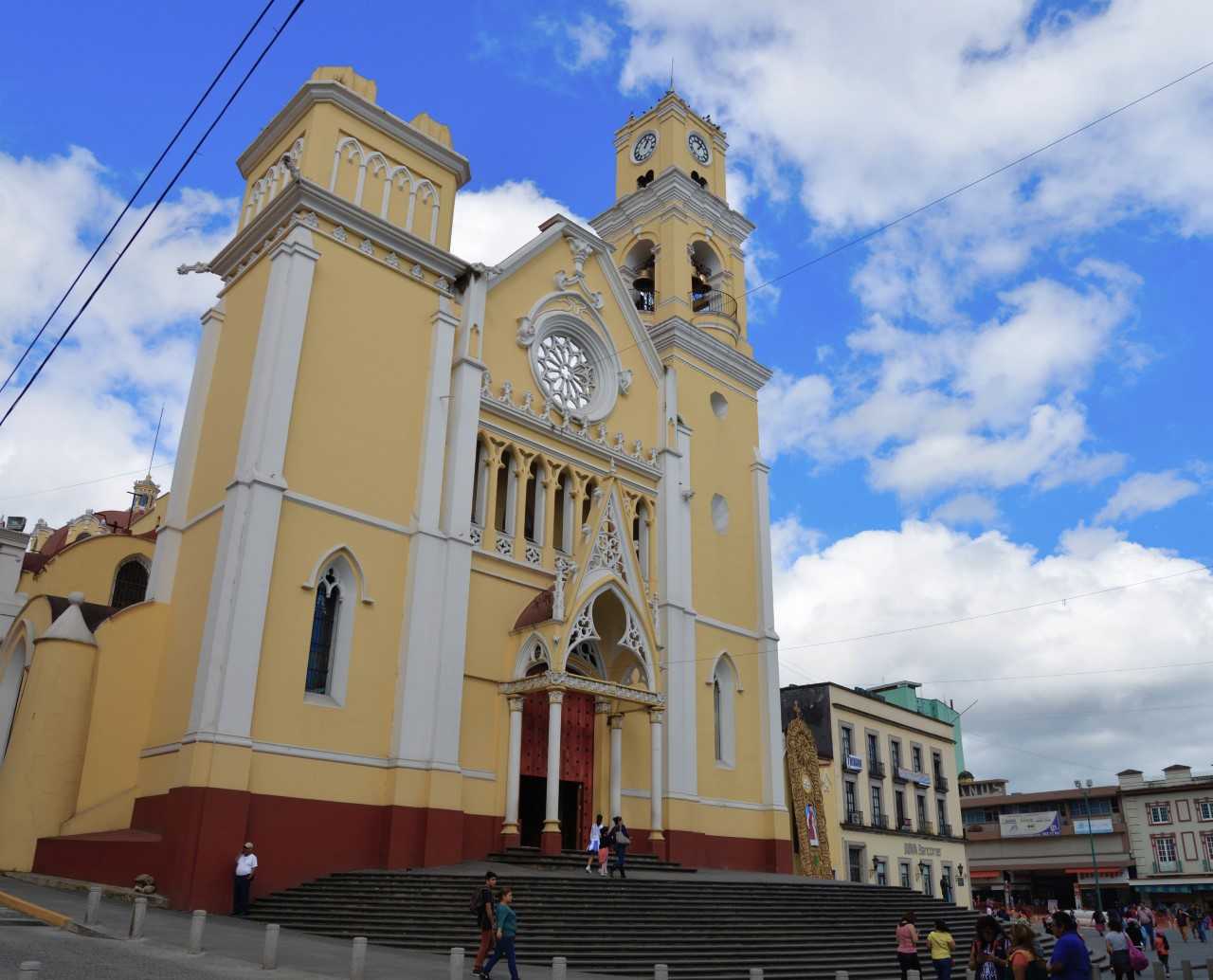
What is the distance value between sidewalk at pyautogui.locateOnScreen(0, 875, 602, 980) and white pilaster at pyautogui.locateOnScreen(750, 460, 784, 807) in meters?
15.0

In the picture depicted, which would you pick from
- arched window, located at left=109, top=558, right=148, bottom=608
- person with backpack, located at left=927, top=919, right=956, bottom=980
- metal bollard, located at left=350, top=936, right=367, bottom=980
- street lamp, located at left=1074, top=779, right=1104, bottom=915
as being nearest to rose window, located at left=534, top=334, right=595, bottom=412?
arched window, located at left=109, top=558, right=148, bottom=608

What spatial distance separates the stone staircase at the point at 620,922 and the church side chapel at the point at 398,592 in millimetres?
2279

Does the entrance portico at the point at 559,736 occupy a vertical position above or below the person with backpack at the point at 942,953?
above

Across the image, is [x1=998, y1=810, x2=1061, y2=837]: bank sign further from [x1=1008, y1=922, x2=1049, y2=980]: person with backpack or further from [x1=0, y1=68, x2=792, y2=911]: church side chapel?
[x1=1008, y1=922, x2=1049, y2=980]: person with backpack

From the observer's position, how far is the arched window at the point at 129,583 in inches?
1189

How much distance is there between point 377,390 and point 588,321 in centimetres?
811

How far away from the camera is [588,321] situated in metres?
29.3

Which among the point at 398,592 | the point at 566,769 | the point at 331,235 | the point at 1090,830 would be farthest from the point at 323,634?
the point at 1090,830

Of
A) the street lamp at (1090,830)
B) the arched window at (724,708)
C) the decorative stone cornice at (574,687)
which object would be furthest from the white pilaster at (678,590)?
the street lamp at (1090,830)

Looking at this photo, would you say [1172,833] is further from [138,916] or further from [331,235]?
[138,916]

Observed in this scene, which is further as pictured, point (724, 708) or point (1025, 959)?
point (724, 708)

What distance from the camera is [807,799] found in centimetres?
3684

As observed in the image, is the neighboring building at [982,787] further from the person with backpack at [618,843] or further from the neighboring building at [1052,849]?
the person with backpack at [618,843]

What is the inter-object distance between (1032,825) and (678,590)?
45778 millimetres
